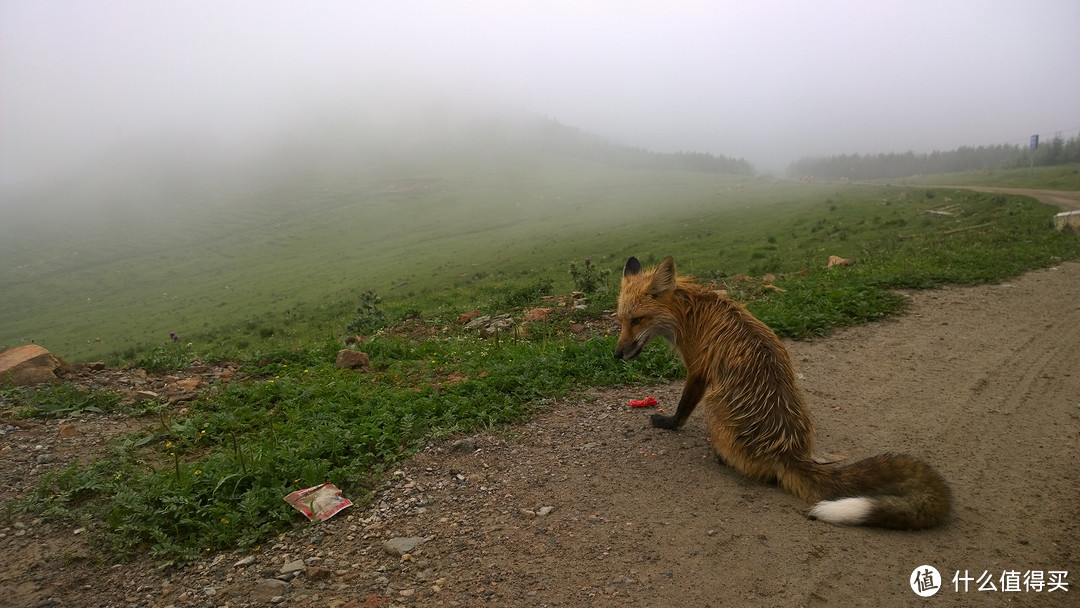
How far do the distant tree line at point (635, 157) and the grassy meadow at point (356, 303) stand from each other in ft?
188

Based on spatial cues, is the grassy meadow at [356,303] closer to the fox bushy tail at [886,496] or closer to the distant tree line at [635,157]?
the fox bushy tail at [886,496]

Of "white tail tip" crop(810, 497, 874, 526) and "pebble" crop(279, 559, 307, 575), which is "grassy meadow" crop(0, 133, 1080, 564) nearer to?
"pebble" crop(279, 559, 307, 575)

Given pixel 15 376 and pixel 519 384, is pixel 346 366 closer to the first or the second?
pixel 519 384

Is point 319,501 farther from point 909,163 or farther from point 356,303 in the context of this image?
point 909,163

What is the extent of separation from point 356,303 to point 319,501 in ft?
90.8

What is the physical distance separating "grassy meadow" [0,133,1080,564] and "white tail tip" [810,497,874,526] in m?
3.46

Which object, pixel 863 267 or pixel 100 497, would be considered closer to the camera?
pixel 100 497

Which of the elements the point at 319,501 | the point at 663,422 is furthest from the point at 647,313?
the point at 319,501

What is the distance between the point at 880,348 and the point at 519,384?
18.5ft

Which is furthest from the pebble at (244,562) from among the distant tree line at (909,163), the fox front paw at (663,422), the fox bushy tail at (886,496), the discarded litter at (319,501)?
the distant tree line at (909,163)

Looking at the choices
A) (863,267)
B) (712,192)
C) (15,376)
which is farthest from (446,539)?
(712,192)

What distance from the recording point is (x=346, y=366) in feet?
30.1

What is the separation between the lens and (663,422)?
632 centimetres

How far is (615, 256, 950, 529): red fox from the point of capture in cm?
423
